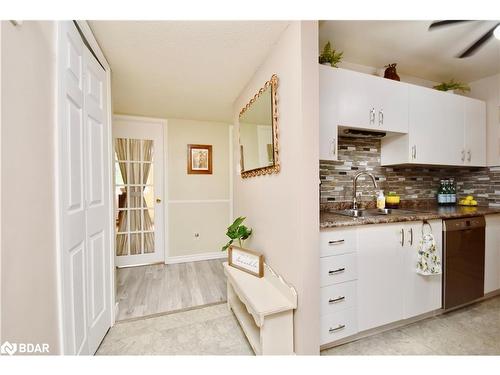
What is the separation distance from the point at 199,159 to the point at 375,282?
275 centimetres

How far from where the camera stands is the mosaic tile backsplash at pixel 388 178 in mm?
2086

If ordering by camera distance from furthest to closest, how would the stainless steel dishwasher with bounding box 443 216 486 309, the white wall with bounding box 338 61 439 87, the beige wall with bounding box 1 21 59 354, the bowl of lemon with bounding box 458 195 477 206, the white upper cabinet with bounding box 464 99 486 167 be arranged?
1. the bowl of lemon with bounding box 458 195 477 206
2. the white upper cabinet with bounding box 464 99 486 167
3. the white wall with bounding box 338 61 439 87
4. the stainless steel dishwasher with bounding box 443 216 486 309
5. the beige wall with bounding box 1 21 59 354

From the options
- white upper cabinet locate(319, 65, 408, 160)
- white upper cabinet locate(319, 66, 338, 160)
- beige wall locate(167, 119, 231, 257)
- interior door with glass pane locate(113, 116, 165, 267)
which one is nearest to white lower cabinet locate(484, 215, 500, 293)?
white upper cabinet locate(319, 65, 408, 160)

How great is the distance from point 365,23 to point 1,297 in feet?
7.95

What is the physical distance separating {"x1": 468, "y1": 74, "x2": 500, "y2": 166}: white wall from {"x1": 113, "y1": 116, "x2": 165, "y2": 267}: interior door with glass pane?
4.02m

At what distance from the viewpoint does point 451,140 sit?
216 centimetres

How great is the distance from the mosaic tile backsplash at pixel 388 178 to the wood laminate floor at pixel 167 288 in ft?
5.13

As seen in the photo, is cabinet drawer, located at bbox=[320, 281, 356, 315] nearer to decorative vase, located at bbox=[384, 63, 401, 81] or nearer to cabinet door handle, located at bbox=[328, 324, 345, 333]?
cabinet door handle, located at bbox=[328, 324, 345, 333]

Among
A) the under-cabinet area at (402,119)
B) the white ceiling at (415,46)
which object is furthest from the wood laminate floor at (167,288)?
the white ceiling at (415,46)

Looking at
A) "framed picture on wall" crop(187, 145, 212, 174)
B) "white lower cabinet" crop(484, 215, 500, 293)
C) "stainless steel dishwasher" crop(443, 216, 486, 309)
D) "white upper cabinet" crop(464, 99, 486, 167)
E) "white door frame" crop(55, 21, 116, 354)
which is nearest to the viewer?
"white door frame" crop(55, 21, 116, 354)

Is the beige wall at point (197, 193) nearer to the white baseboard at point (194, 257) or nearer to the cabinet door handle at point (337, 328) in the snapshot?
the white baseboard at point (194, 257)

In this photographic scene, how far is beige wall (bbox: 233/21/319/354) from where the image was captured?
1212 mm
